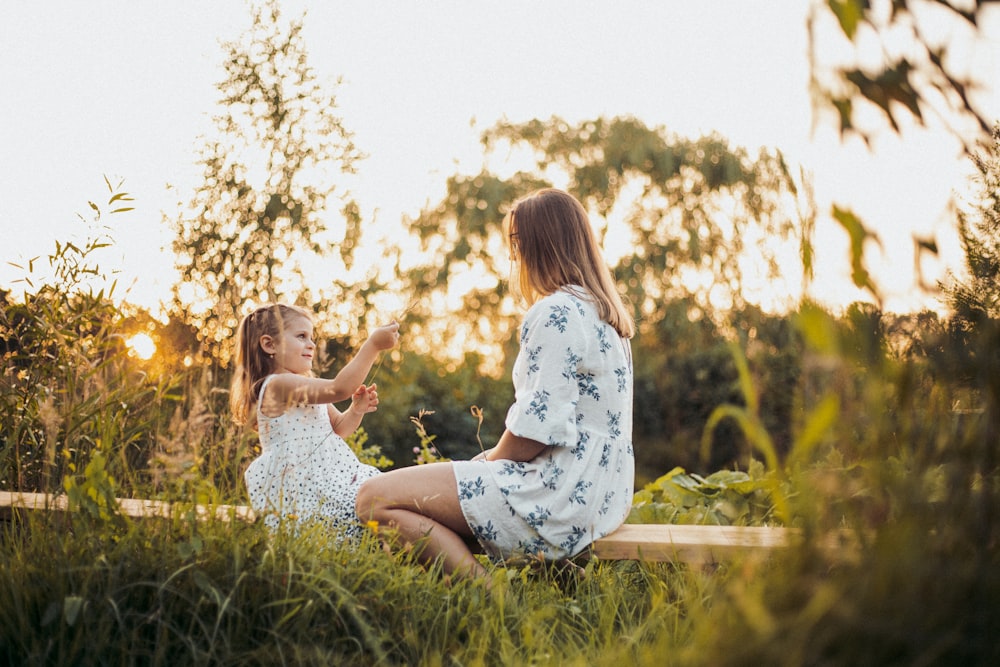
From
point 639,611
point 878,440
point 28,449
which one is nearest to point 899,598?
point 878,440

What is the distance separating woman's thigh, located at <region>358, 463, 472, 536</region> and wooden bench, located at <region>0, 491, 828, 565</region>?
0.45 metres

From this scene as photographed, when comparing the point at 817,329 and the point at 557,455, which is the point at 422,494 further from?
the point at 817,329

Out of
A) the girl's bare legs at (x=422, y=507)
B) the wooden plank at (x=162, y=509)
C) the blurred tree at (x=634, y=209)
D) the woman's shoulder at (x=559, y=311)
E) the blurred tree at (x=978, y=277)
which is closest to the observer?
the blurred tree at (x=978, y=277)

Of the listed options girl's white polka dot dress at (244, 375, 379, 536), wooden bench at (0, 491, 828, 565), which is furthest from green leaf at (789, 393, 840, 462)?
girl's white polka dot dress at (244, 375, 379, 536)

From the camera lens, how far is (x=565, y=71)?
28.4 feet

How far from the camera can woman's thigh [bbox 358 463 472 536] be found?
2.67m

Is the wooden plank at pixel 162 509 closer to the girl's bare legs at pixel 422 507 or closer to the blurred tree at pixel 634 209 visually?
the girl's bare legs at pixel 422 507

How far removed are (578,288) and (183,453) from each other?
141cm

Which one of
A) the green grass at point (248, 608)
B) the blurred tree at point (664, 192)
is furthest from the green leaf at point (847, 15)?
the blurred tree at point (664, 192)

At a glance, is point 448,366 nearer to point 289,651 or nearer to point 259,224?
point 259,224

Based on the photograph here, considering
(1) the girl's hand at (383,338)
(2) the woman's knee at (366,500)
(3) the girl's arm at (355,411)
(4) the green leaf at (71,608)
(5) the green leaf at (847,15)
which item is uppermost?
(5) the green leaf at (847,15)

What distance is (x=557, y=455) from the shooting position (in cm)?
275

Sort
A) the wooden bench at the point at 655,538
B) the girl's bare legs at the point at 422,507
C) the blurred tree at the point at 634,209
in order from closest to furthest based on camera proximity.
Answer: the wooden bench at the point at 655,538
the girl's bare legs at the point at 422,507
the blurred tree at the point at 634,209

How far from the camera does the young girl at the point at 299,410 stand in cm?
291
